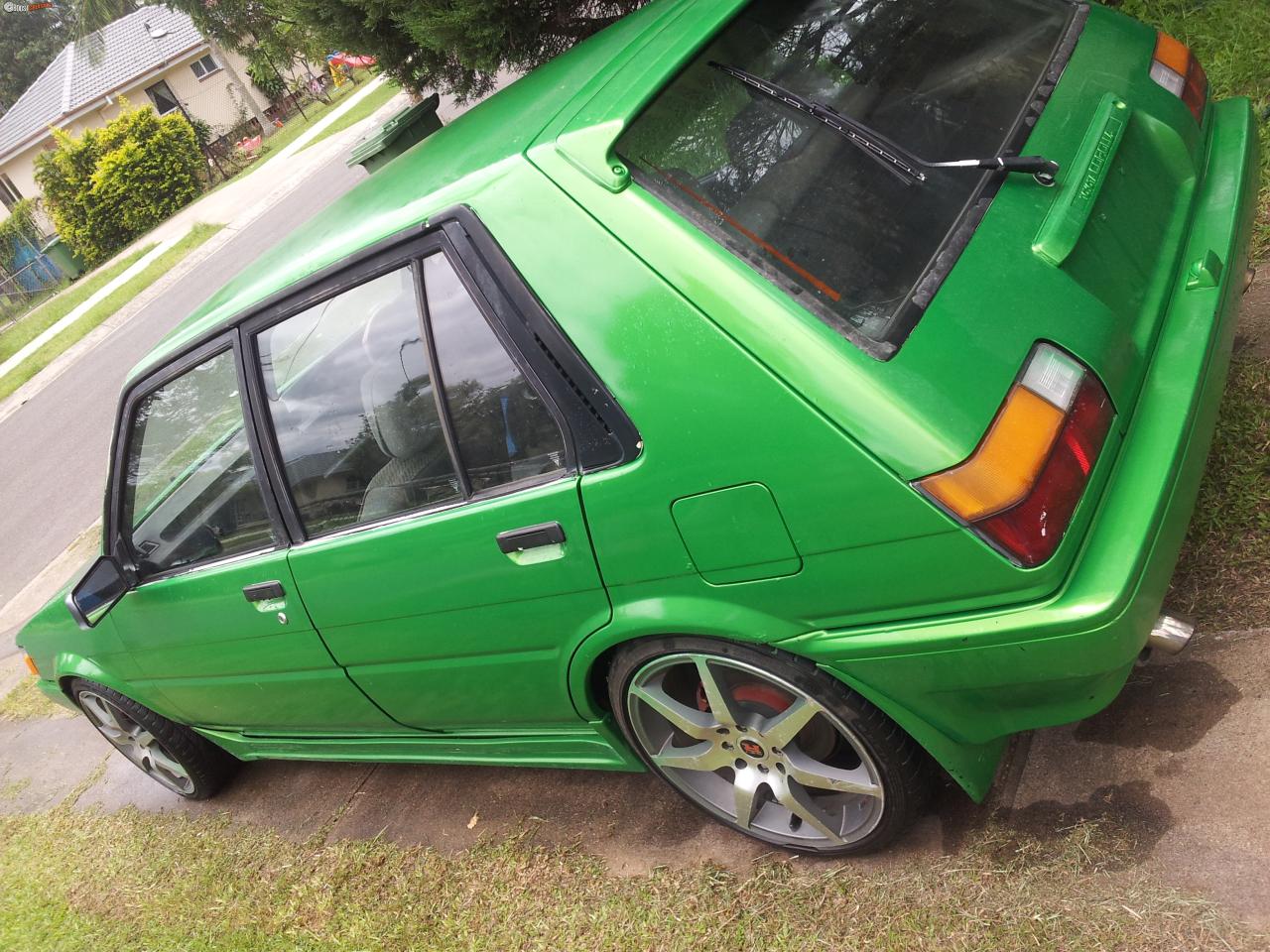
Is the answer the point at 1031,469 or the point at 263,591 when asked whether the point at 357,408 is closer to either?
the point at 263,591

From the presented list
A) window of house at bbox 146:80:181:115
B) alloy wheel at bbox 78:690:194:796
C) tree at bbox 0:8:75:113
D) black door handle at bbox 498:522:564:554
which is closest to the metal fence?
window of house at bbox 146:80:181:115

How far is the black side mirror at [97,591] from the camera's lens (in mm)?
3225

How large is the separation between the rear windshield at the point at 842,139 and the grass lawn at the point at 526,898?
1.26 meters

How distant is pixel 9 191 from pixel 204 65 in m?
9.30

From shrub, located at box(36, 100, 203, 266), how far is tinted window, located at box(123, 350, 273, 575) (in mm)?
26880

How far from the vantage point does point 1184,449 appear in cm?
203

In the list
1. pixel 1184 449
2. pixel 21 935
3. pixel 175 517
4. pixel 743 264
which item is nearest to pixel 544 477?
pixel 743 264

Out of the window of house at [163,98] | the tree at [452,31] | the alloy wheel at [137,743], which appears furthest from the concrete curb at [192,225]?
the window of house at [163,98]

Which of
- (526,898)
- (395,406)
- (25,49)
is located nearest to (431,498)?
(395,406)

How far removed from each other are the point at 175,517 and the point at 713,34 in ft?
7.21

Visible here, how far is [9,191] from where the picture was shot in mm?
38906

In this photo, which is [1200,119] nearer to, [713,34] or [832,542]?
[713,34]

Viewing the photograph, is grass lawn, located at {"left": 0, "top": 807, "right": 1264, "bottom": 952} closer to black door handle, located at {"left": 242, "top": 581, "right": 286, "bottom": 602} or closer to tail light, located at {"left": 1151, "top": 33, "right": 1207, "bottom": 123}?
black door handle, located at {"left": 242, "top": 581, "right": 286, "bottom": 602}

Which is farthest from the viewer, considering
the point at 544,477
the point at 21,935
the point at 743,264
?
the point at 21,935
